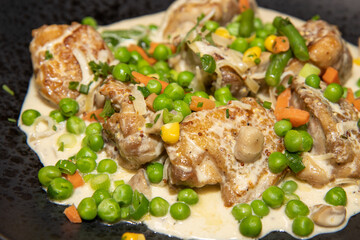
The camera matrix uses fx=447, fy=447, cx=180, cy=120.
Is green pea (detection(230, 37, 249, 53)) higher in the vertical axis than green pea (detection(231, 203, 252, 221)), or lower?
higher

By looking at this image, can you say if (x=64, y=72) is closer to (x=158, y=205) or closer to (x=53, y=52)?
(x=53, y=52)

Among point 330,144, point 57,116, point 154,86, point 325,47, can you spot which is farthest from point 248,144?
point 57,116

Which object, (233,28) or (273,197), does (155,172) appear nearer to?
(273,197)

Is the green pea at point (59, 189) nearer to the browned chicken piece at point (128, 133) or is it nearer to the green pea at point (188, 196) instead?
the browned chicken piece at point (128, 133)

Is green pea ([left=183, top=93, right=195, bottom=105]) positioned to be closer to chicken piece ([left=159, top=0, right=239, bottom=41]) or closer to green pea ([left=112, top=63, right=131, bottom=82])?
green pea ([left=112, top=63, right=131, bottom=82])

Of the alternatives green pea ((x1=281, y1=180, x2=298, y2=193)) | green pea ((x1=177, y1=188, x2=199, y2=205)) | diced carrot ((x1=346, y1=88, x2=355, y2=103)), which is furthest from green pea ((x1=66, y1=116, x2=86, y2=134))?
diced carrot ((x1=346, y1=88, x2=355, y2=103))

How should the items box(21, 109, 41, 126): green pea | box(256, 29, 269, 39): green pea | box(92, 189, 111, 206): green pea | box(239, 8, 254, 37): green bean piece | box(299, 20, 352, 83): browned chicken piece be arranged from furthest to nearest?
box(239, 8, 254, 37): green bean piece < box(256, 29, 269, 39): green pea < box(299, 20, 352, 83): browned chicken piece < box(21, 109, 41, 126): green pea < box(92, 189, 111, 206): green pea
